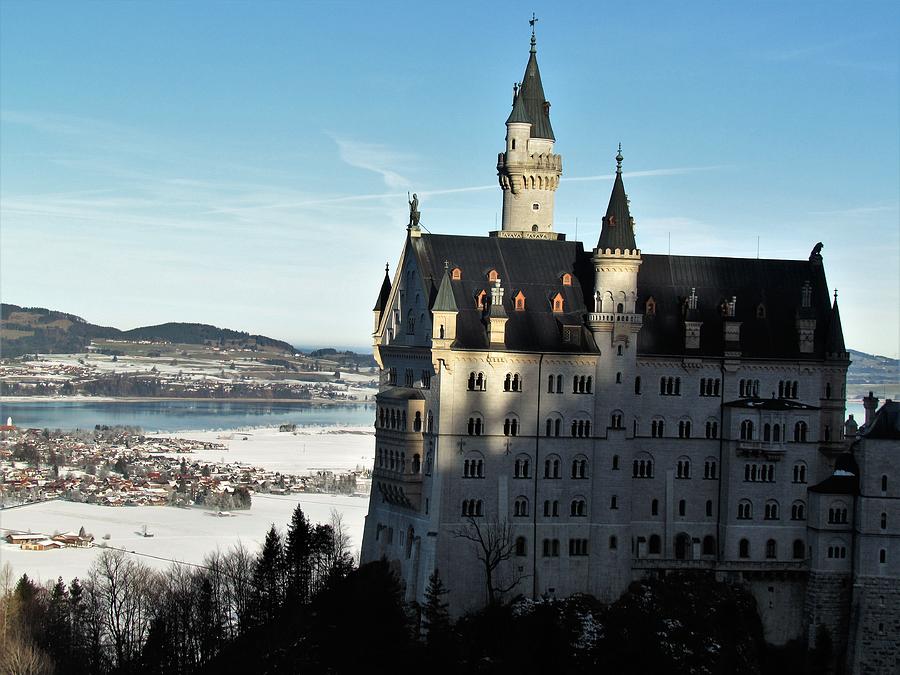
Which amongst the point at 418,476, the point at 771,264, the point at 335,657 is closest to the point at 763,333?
the point at 771,264

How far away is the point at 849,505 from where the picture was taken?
90.9 m

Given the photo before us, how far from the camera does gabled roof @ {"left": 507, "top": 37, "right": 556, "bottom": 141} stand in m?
98.9

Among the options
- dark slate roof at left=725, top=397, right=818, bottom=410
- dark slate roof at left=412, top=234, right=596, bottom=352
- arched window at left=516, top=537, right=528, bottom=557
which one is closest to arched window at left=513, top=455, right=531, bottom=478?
arched window at left=516, top=537, right=528, bottom=557

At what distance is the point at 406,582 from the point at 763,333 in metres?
22.9

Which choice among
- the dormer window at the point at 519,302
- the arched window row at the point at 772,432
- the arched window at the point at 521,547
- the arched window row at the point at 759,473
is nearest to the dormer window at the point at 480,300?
the dormer window at the point at 519,302

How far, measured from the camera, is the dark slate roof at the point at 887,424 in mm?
89125

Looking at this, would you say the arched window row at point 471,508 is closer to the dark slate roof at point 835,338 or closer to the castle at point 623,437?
the castle at point 623,437

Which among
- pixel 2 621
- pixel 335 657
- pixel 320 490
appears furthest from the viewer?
pixel 320 490

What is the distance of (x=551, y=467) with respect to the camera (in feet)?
293

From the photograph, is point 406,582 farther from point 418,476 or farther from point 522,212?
point 522,212

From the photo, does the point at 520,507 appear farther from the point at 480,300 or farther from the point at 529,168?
the point at 529,168

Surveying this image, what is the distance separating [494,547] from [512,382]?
8.20 metres

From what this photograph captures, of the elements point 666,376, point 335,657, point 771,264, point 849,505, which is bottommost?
point 335,657

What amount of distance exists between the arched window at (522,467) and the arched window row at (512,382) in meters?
3.43
